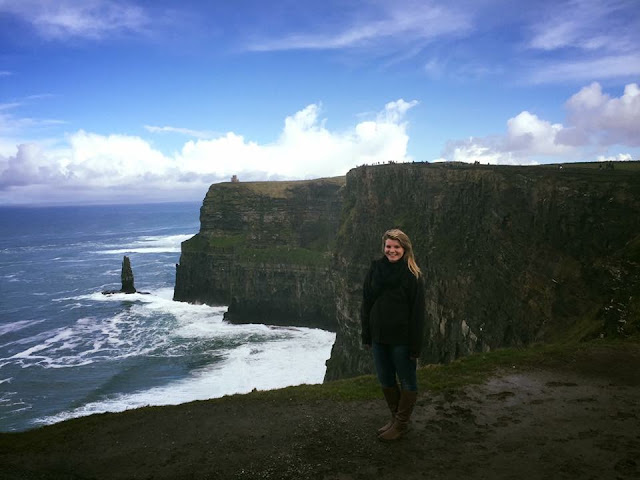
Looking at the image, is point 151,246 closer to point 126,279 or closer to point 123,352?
point 126,279

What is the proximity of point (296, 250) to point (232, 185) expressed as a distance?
21.9 metres

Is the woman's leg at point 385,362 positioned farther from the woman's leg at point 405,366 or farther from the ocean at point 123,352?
the ocean at point 123,352

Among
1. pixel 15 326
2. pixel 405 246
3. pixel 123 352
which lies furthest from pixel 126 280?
pixel 405 246

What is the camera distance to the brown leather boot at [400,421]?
8.16 m

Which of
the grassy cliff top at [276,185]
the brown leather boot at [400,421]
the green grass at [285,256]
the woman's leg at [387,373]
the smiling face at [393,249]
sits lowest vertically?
the green grass at [285,256]

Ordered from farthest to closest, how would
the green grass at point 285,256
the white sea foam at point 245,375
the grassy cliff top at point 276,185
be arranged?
the grassy cliff top at point 276,185
the green grass at point 285,256
the white sea foam at point 245,375

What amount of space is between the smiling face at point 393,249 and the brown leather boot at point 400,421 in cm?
241

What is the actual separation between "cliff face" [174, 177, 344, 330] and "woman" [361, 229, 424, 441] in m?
57.7

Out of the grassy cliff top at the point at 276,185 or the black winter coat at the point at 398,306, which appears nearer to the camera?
the black winter coat at the point at 398,306

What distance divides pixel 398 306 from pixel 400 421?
2.20m

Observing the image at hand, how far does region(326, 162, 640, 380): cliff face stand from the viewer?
22.9m

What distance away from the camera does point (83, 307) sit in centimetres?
7631

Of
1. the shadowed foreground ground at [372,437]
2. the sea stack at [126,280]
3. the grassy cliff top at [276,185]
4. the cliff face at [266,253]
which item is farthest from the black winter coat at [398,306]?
the sea stack at [126,280]

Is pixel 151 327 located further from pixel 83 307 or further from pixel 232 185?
pixel 232 185
